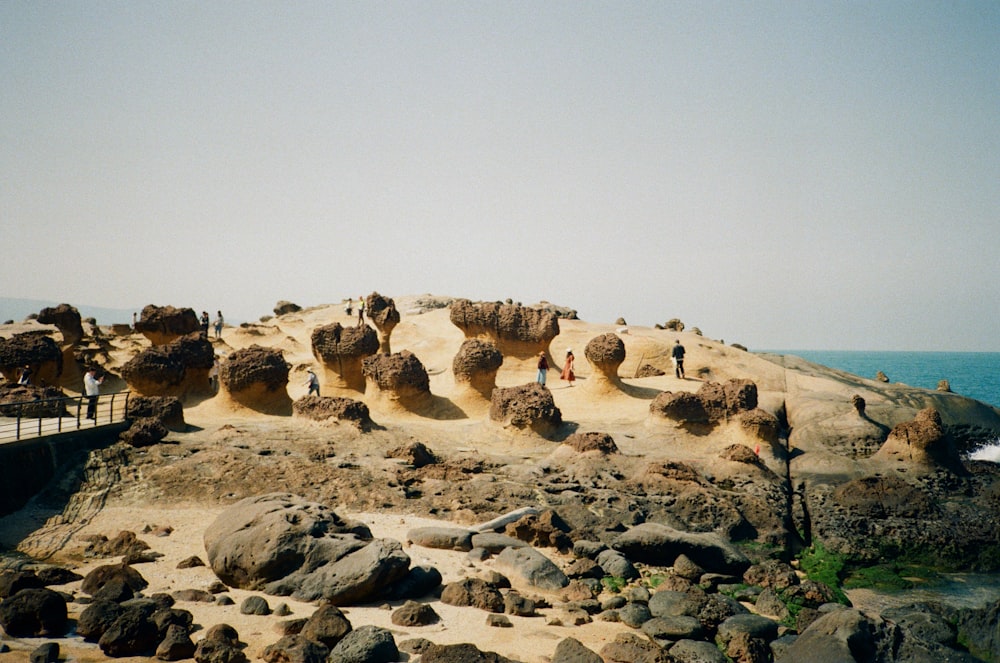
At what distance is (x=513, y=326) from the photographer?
25.7 metres

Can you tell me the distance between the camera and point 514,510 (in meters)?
14.2

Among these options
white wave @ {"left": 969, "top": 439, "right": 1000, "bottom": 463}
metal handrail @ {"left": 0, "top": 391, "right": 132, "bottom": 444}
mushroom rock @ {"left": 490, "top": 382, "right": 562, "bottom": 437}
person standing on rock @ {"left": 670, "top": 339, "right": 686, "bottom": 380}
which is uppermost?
person standing on rock @ {"left": 670, "top": 339, "right": 686, "bottom": 380}

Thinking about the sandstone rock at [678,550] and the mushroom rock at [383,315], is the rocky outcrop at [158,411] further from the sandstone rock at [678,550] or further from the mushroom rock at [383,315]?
the sandstone rock at [678,550]

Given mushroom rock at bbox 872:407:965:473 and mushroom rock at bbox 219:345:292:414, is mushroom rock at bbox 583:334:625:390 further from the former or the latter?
mushroom rock at bbox 219:345:292:414

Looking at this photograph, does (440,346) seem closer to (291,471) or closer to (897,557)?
(291,471)

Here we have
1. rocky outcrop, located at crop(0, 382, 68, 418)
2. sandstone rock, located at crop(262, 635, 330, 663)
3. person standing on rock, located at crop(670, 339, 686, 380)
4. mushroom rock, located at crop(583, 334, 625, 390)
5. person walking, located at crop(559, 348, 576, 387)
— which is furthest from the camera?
person standing on rock, located at crop(670, 339, 686, 380)

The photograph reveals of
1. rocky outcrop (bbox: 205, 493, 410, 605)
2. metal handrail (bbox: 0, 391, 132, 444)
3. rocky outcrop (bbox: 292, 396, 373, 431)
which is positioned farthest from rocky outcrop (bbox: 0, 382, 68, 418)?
rocky outcrop (bbox: 205, 493, 410, 605)

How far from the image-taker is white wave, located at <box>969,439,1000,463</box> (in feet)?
65.5

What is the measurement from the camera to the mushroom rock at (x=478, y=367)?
21.2 metres

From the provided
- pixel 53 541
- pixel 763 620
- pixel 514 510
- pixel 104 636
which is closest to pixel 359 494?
pixel 514 510

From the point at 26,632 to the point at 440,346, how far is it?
69.5ft

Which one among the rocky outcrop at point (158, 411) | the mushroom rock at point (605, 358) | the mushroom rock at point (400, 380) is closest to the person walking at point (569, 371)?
the mushroom rock at point (605, 358)

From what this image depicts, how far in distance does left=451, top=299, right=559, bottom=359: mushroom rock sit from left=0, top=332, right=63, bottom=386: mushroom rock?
1308cm

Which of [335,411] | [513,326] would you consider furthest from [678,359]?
[335,411]
